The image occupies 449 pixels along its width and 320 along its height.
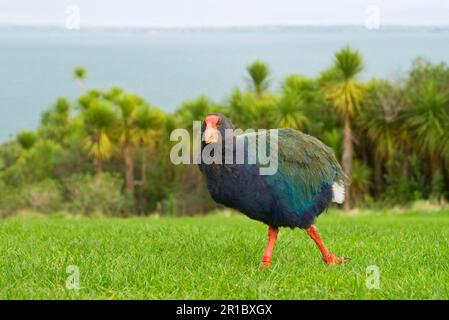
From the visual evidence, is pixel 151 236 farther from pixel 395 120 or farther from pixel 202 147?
pixel 395 120

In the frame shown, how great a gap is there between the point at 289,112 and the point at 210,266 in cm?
3387

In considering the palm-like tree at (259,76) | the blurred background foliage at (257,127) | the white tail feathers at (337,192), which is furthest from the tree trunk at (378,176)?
the white tail feathers at (337,192)

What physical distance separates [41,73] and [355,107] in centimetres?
6230

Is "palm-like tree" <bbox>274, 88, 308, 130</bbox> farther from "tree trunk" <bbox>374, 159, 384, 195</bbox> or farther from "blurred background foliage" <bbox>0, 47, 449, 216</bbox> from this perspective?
"tree trunk" <bbox>374, 159, 384, 195</bbox>

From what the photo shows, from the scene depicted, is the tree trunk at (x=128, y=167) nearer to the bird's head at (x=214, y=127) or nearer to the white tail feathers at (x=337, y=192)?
the white tail feathers at (x=337, y=192)

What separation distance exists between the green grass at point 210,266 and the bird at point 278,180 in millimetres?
535

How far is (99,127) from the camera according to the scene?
49.2 m

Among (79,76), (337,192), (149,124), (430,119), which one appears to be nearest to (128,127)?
(149,124)

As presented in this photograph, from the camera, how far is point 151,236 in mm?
10273

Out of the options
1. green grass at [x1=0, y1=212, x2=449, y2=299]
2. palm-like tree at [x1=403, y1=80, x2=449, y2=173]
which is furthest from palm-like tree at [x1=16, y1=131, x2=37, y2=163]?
green grass at [x1=0, y1=212, x2=449, y2=299]

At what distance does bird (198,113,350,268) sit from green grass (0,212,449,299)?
53cm

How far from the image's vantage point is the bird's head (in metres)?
6.75

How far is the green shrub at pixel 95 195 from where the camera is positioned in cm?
4572
